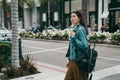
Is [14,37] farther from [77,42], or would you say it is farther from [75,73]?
[77,42]

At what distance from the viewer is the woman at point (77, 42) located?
19.3ft

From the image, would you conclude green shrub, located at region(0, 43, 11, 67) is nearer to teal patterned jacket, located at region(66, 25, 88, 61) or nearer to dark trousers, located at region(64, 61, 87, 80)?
dark trousers, located at region(64, 61, 87, 80)

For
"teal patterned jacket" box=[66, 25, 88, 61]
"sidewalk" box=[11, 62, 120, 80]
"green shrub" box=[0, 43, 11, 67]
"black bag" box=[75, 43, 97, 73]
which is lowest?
"sidewalk" box=[11, 62, 120, 80]

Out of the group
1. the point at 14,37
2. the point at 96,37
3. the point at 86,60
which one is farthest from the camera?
the point at 96,37

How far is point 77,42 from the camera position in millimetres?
5836

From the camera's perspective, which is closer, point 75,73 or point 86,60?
point 86,60

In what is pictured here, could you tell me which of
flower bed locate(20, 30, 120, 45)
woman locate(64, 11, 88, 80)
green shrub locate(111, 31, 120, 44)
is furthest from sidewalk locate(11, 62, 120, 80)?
flower bed locate(20, 30, 120, 45)

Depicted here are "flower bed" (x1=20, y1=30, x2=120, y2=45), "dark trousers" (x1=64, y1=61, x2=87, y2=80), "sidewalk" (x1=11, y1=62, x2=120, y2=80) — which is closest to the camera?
"dark trousers" (x1=64, y1=61, x2=87, y2=80)

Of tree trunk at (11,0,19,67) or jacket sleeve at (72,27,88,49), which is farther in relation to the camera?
tree trunk at (11,0,19,67)

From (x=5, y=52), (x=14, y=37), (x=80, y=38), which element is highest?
(x=80, y=38)

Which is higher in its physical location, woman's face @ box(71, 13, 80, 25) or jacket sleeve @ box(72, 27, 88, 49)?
woman's face @ box(71, 13, 80, 25)

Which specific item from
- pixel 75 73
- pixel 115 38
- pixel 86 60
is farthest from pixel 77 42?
pixel 115 38

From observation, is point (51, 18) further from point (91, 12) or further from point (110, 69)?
point (110, 69)

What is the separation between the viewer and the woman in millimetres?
5883
